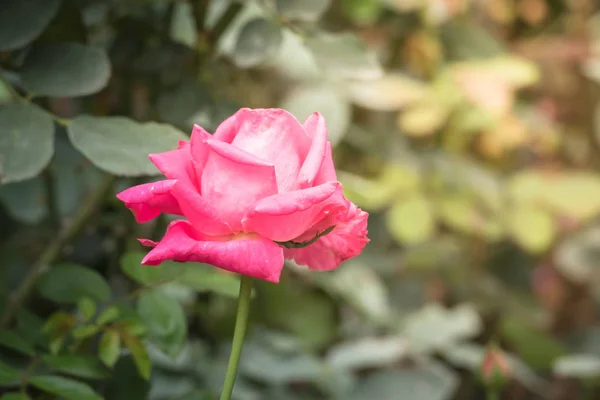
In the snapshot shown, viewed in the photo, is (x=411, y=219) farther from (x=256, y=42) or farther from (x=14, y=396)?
(x=14, y=396)

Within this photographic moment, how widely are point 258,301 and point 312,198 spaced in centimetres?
86

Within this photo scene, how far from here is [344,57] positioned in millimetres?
692

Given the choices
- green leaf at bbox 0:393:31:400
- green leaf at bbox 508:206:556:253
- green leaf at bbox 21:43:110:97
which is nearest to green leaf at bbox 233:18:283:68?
green leaf at bbox 21:43:110:97

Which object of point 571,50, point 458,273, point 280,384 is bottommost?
point 458,273

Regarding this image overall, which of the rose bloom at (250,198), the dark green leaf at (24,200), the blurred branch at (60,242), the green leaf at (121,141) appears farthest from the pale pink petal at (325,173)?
the dark green leaf at (24,200)

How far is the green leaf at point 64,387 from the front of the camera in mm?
506

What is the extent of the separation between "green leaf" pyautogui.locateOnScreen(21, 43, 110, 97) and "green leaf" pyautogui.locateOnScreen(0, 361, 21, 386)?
0.22 meters

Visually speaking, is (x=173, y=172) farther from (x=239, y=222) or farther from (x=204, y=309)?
(x=204, y=309)

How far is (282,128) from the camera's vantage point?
0.41 m

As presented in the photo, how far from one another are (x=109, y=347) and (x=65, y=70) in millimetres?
241

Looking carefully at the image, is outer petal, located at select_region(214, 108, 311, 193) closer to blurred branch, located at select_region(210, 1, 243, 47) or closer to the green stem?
Result: the green stem

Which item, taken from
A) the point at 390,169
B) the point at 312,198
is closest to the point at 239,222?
the point at 312,198

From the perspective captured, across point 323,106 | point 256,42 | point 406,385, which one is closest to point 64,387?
point 256,42

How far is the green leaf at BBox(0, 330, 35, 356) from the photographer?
538 mm
